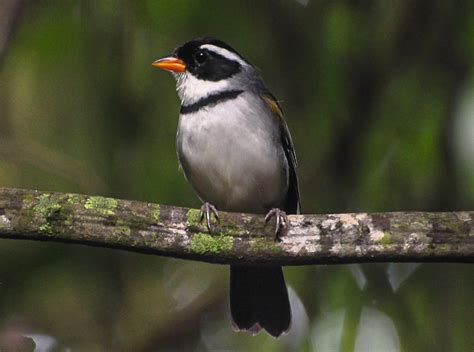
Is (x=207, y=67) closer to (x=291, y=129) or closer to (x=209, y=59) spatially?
(x=209, y=59)

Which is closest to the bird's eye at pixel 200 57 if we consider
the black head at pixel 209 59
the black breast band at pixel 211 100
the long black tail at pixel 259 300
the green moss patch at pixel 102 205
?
the black head at pixel 209 59

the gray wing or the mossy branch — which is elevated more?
the mossy branch

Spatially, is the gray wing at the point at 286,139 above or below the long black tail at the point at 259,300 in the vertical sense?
above

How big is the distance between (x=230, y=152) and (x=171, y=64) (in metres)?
0.61

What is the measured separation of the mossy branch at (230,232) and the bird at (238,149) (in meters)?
0.95

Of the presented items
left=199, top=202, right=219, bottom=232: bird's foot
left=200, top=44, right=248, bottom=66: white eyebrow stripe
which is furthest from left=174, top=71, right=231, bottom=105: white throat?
left=199, top=202, right=219, bottom=232: bird's foot

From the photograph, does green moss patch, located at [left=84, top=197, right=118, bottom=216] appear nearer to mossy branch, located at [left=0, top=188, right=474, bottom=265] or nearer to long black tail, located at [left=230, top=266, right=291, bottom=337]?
mossy branch, located at [left=0, top=188, right=474, bottom=265]

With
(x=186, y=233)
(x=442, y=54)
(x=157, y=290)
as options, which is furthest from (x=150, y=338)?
(x=442, y=54)

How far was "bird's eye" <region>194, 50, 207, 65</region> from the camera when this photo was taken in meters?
4.47

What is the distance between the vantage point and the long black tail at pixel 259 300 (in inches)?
166

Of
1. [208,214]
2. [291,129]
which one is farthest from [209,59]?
[208,214]

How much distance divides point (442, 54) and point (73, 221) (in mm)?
2018

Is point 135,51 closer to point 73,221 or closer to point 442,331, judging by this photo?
point 73,221

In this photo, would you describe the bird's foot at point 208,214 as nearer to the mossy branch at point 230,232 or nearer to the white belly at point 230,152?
the mossy branch at point 230,232
